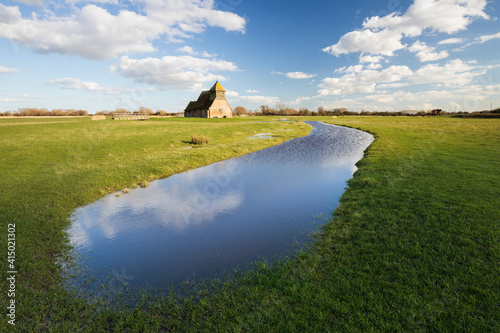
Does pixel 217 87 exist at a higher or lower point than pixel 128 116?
higher

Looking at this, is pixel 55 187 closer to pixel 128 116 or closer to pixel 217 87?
pixel 217 87

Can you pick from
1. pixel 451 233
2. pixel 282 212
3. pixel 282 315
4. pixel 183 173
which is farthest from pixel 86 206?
pixel 451 233

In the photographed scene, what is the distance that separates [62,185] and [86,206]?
4025mm

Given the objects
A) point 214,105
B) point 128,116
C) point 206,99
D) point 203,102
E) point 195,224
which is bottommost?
point 195,224

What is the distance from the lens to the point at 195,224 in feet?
35.9

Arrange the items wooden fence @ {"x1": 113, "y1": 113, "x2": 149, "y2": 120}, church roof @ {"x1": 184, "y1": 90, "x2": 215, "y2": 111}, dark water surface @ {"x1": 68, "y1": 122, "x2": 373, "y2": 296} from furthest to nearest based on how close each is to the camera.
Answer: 1. wooden fence @ {"x1": 113, "y1": 113, "x2": 149, "y2": 120}
2. church roof @ {"x1": 184, "y1": 90, "x2": 215, "y2": 111}
3. dark water surface @ {"x1": 68, "y1": 122, "x2": 373, "y2": 296}

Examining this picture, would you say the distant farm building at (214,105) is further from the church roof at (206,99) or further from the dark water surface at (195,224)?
the dark water surface at (195,224)

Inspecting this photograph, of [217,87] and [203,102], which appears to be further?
[203,102]

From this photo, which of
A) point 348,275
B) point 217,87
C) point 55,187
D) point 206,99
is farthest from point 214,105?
point 348,275

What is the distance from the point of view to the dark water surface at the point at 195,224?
7.81 metres

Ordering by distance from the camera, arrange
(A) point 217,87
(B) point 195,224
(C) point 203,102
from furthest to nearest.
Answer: (C) point 203,102 < (A) point 217,87 < (B) point 195,224

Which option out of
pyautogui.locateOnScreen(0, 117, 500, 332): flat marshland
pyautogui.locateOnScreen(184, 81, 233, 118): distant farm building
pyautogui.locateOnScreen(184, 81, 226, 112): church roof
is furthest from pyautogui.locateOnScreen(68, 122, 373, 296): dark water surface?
pyautogui.locateOnScreen(184, 81, 226, 112): church roof

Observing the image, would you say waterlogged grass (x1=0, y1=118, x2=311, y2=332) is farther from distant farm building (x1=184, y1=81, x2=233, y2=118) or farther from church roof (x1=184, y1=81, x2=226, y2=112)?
church roof (x1=184, y1=81, x2=226, y2=112)

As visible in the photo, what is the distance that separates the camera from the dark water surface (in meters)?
7.81
